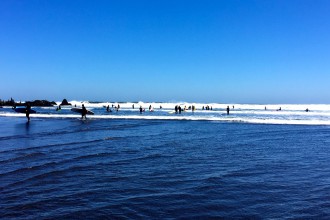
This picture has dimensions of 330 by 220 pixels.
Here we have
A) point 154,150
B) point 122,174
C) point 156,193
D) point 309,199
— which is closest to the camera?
point 309,199

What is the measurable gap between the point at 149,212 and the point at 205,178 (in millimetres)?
3623

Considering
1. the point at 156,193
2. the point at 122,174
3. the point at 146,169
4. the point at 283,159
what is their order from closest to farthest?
the point at 156,193, the point at 122,174, the point at 146,169, the point at 283,159

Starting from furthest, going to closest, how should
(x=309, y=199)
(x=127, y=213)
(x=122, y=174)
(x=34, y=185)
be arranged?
1. (x=122, y=174)
2. (x=34, y=185)
3. (x=309, y=199)
4. (x=127, y=213)

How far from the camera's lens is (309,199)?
26.7 feet

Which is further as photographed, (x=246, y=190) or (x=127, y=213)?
(x=246, y=190)

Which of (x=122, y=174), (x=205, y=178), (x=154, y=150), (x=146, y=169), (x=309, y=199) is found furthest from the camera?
(x=154, y=150)

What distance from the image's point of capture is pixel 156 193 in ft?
28.8

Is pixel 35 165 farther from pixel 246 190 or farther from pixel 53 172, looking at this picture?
pixel 246 190

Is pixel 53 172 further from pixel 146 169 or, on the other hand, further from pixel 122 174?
pixel 146 169

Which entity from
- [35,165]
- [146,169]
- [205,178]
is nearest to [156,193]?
→ [205,178]

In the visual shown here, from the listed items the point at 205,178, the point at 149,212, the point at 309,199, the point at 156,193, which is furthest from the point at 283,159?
the point at 149,212

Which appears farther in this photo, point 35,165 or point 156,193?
point 35,165

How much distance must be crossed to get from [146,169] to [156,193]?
332cm

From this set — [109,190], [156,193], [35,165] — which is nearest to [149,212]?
[156,193]
